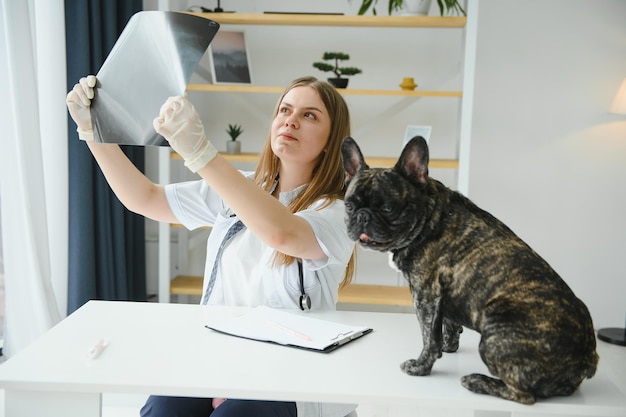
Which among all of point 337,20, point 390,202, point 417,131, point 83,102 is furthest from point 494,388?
point 337,20

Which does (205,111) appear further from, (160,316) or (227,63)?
(160,316)

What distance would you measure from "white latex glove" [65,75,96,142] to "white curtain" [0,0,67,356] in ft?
3.60

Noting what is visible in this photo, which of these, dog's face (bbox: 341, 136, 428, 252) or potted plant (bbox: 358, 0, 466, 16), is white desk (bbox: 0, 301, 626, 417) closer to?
dog's face (bbox: 341, 136, 428, 252)

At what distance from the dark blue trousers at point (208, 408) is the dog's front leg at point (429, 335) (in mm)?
359

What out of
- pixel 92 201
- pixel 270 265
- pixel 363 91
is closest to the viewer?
pixel 270 265

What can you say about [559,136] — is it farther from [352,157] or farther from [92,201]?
[352,157]

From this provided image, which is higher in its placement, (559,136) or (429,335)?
(559,136)

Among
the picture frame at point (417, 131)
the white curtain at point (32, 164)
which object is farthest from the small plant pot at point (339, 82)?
the white curtain at point (32, 164)

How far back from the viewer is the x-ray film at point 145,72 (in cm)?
132

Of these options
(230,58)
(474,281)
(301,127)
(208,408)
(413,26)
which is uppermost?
(413,26)

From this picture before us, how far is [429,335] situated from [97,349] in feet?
2.02

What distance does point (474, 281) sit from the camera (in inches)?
42.6

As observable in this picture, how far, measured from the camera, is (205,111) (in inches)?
149

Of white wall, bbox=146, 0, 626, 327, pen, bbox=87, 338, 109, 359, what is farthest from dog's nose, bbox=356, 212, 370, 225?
white wall, bbox=146, 0, 626, 327
